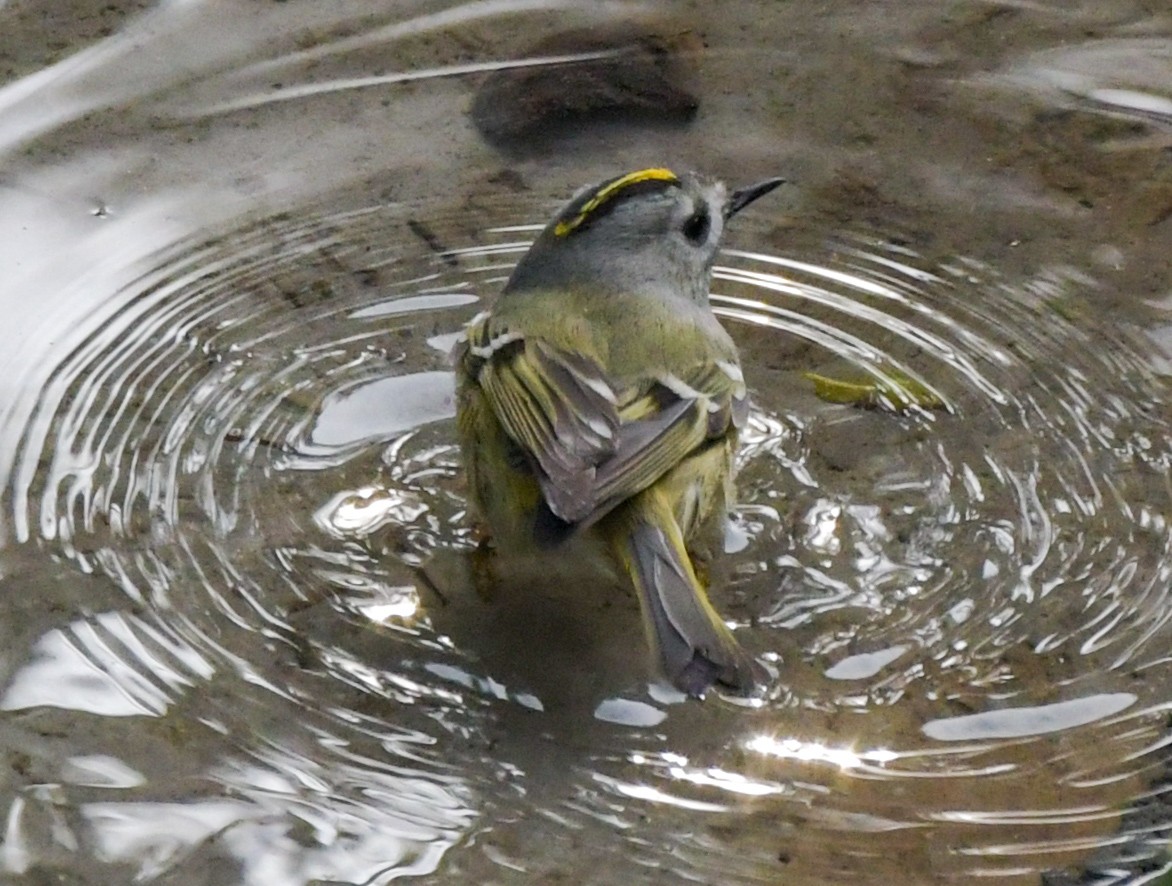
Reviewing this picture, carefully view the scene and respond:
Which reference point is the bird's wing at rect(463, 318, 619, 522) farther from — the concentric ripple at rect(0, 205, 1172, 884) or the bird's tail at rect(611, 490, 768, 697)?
the concentric ripple at rect(0, 205, 1172, 884)

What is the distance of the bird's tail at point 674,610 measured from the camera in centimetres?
334

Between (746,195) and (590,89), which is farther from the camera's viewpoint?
(590,89)


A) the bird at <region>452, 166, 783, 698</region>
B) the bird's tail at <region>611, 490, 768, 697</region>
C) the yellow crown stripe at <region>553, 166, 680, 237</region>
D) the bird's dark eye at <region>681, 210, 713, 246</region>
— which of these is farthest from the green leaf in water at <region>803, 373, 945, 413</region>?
the bird's tail at <region>611, 490, 768, 697</region>

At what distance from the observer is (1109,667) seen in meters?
3.63

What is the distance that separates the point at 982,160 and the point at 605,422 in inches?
89.2

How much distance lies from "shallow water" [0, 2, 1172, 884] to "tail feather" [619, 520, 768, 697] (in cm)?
18

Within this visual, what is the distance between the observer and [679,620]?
11.3ft

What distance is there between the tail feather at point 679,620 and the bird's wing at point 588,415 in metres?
0.12

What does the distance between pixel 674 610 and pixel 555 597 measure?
1.98 feet

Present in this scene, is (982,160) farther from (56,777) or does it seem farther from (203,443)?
(56,777)

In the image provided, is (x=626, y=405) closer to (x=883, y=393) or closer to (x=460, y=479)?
(x=460, y=479)

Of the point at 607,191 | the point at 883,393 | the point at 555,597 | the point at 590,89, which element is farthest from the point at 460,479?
the point at 590,89

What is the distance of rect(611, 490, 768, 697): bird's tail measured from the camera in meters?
3.34

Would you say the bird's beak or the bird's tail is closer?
the bird's tail
